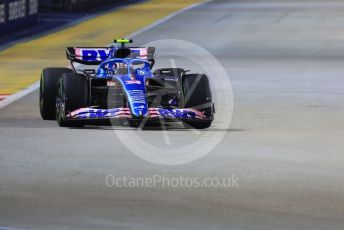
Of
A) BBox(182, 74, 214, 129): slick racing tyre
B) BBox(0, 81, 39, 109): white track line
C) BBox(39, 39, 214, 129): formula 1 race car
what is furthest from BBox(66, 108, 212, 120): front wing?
BBox(0, 81, 39, 109): white track line

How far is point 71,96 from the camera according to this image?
16.9 m

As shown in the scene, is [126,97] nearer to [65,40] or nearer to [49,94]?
[49,94]

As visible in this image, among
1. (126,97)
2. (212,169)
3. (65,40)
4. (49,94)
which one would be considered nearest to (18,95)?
(49,94)

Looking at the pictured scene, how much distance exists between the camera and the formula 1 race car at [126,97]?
16688 mm

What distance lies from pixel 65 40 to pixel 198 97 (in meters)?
18.1

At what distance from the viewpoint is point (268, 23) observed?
40.7 m

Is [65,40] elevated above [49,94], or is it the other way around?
[49,94]

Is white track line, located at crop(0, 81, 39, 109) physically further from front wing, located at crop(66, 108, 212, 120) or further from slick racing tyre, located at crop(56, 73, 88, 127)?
front wing, located at crop(66, 108, 212, 120)

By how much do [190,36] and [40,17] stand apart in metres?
8.37

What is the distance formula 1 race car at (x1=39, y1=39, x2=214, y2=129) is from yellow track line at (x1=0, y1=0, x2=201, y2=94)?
16.7 feet

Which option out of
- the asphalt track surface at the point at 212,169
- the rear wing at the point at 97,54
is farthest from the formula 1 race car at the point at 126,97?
the rear wing at the point at 97,54

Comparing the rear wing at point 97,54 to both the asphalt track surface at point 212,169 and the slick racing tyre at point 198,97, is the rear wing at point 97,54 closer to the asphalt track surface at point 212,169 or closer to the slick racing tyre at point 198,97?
the asphalt track surface at point 212,169

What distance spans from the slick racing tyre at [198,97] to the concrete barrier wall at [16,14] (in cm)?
1831

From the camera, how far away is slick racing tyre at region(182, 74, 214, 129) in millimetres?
16984
